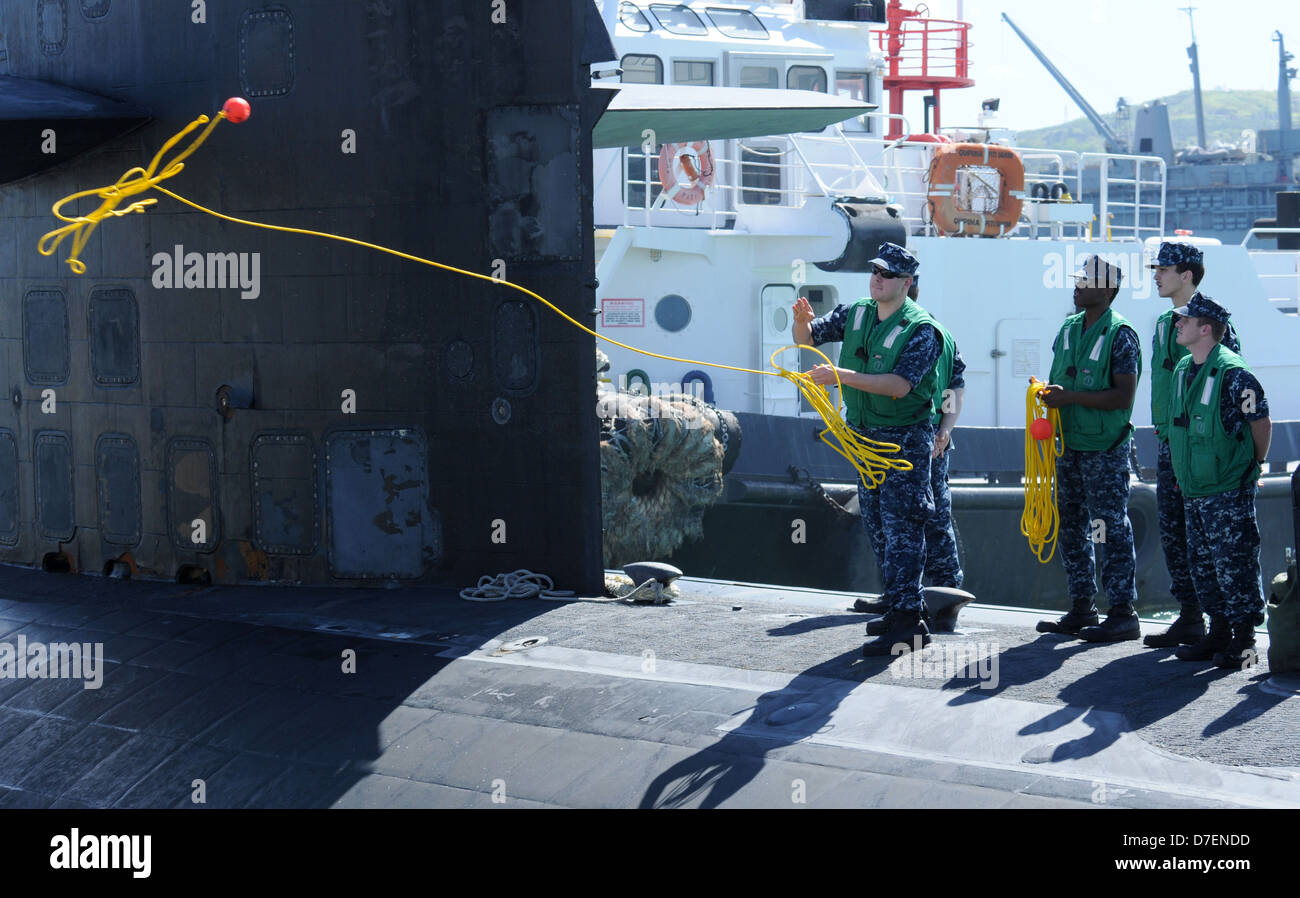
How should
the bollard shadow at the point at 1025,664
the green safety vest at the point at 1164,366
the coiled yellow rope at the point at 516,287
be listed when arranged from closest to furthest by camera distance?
the bollard shadow at the point at 1025,664 → the coiled yellow rope at the point at 516,287 → the green safety vest at the point at 1164,366

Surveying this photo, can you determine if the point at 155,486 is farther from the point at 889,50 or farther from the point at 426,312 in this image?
the point at 889,50

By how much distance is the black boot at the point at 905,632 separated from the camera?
6.45 meters

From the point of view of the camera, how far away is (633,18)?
1848 cm

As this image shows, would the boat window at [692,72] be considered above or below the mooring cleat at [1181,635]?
above

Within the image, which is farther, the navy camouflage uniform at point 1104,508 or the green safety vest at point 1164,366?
the navy camouflage uniform at point 1104,508

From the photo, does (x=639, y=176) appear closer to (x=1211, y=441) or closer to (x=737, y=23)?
(x=737, y=23)

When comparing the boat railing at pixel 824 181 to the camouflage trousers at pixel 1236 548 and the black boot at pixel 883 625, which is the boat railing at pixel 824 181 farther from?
the camouflage trousers at pixel 1236 548

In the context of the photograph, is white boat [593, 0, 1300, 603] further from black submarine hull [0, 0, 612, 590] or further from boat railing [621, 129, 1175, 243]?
black submarine hull [0, 0, 612, 590]

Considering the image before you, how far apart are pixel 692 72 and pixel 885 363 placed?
12.8 meters

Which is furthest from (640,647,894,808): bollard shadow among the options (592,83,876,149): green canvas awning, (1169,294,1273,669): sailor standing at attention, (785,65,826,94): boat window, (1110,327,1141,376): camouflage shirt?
(785,65,826,94): boat window

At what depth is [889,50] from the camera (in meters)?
22.3

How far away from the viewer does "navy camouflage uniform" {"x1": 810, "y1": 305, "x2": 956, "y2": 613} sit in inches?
261

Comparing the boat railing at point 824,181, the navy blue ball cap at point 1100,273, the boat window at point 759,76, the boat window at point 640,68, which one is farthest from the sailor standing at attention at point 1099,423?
the boat window at point 759,76

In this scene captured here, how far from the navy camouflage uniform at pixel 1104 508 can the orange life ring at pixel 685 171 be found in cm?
1002
